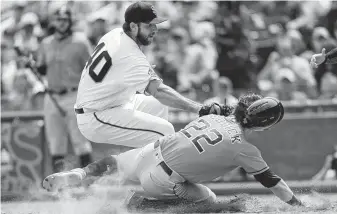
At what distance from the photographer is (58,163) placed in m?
9.60

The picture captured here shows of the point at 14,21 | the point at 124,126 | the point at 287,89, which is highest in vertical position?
the point at 124,126

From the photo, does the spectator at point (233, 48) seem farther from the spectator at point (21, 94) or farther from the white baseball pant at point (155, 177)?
the white baseball pant at point (155, 177)

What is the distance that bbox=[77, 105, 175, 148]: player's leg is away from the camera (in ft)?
21.5

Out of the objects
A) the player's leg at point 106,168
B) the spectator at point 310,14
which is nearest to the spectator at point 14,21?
the spectator at point 310,14

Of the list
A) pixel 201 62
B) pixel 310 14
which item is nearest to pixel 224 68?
pixel 201 62

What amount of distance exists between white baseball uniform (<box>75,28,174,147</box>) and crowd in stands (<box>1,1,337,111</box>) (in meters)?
3.97

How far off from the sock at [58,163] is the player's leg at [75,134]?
291mm

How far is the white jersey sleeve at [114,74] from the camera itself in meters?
6.46

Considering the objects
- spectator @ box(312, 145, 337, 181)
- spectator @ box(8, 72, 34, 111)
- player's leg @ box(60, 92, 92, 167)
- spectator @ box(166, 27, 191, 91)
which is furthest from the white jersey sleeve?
spectator @ box(8, 72, 34, 111)

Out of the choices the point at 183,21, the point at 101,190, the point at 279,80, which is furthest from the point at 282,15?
the point at 101,190

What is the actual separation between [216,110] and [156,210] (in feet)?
3.48

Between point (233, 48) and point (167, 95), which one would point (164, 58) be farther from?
point (167, 95)

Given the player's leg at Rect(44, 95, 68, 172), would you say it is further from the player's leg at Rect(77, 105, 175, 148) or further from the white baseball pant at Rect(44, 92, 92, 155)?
the player's leg at Rect(77, 105, 175, 148)

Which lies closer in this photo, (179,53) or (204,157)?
(204,157)
